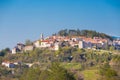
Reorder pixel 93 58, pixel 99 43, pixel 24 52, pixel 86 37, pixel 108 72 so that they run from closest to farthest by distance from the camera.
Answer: pixel 108 72 → pixel 93 58 → pixel 24 52 → pixel 99 43 → pixel 86 37

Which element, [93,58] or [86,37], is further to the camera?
[86,37]

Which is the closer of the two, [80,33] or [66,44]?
[66,44]

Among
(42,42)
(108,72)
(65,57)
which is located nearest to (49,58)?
(65,57)

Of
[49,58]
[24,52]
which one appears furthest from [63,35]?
[49,58]

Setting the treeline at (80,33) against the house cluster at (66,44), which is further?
the treeline at (80,33)

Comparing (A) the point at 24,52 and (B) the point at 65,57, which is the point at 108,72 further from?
(A) the point at 24,52

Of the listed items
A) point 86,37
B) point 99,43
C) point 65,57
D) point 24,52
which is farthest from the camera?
point 86,37

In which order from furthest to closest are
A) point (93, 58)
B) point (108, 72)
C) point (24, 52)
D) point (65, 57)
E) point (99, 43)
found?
point (99, 43) < point (24, 52) < point (65, 57) < point (93, 58) < point (108, 72)

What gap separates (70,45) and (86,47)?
2668mm

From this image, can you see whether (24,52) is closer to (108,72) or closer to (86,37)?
(86,37)

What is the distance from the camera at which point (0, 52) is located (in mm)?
69188

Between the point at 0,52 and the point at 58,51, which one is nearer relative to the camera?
the point at 58,51

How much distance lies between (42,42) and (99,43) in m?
9.73

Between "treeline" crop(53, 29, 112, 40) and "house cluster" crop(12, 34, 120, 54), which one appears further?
"treeline" crop(53, 29, 112, 40)
